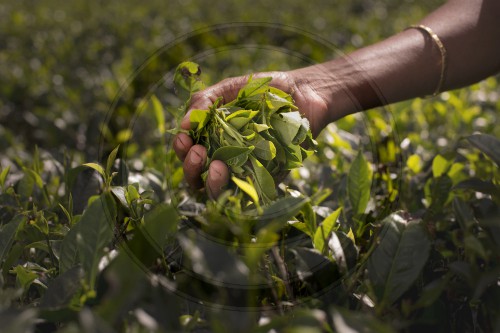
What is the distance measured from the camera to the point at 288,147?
137cm

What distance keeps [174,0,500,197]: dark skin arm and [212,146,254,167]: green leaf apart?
99mm

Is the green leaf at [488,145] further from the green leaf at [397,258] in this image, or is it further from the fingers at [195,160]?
Answer: the fingers at [195,160]

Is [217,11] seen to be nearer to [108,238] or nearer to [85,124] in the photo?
[85,124]

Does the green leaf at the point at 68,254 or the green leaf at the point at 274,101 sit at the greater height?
the green leaf at the point at 274,101

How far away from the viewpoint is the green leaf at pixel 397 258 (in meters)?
1.13

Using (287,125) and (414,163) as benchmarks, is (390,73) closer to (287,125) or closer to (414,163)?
(414,163)

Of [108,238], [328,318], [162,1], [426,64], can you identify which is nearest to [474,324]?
[328,318]

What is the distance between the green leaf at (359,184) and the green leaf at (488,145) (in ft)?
0.92

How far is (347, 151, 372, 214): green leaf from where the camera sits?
151cm

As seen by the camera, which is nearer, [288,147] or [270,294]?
[270,294]

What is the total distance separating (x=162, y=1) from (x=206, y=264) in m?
6.66

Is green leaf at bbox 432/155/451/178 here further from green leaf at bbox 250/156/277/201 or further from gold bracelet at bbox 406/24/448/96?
green leaf at bbox 250/156/277/201

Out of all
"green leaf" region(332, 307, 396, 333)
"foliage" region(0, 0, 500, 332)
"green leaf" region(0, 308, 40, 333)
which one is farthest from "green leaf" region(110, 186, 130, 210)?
"green leaf" region(332, 307, 396, 333)

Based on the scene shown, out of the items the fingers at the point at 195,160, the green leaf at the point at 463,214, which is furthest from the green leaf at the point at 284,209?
the green leaf at the point at 463,214
